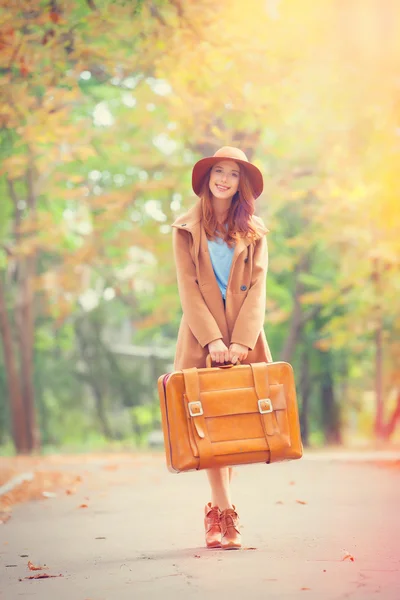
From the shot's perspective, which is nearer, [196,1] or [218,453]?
[218,453]

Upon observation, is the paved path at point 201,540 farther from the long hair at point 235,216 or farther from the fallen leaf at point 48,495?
the long hair at point 235,216

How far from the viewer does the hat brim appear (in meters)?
6.33

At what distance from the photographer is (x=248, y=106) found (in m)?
13.3

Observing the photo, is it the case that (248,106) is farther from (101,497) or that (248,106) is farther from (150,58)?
(101,497)

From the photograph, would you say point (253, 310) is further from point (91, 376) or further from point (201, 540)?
point (91, 376)

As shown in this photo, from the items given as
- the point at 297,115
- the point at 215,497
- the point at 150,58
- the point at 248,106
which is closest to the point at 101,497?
the point at 215,497

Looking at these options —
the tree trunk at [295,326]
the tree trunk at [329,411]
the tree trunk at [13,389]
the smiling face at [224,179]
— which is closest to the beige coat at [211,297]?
the smiling face at [224,179]

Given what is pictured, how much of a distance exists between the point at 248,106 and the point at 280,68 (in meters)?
0.84

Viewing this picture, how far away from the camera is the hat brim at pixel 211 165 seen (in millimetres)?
6328

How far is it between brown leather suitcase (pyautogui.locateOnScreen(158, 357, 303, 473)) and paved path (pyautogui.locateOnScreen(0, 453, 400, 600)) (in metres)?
0.54

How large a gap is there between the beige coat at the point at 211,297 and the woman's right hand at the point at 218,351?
48 millimetres

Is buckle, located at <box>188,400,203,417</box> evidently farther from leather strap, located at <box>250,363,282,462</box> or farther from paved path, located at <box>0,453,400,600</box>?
paved path, located at <box>0,453,400,600</box>

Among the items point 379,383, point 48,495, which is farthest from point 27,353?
point 48,495

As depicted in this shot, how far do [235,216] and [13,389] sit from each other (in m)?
14.5
